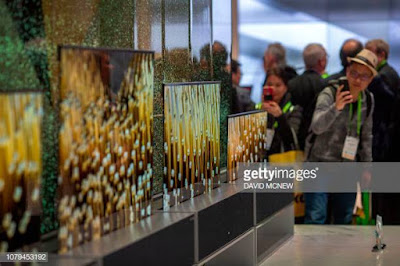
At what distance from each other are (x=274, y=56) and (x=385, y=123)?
3.49ft

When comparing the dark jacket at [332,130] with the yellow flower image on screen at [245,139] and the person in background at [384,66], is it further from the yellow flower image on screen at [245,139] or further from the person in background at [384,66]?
the yellow flower image on screen at [245,139]

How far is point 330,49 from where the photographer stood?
26.2 ft

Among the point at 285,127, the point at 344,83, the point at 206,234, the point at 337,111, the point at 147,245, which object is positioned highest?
the point at 344,83

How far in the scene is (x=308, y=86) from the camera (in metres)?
7.73

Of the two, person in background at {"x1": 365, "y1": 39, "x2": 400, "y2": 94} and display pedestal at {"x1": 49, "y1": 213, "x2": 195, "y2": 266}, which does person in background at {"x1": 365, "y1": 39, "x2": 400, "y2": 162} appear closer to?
person in background at {"x1": 365, "y1": 39, "x2": 400, "y2": 94}

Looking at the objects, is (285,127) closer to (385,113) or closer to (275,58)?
(275,58)

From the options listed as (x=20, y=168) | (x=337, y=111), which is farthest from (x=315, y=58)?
(x=20, y=168)

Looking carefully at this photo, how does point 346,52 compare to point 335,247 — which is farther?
point 346,52

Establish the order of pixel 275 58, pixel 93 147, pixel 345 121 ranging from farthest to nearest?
1. pixel 275 58
2. pixel 345 121
3. pixel 93 147

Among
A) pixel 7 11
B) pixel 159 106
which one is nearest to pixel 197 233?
pixel 159 106

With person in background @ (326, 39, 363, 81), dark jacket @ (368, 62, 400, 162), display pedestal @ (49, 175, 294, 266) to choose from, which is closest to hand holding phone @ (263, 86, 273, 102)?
person in background @ (326, 39, 363, 81)

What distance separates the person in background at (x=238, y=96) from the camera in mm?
7559

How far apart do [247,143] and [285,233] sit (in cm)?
94

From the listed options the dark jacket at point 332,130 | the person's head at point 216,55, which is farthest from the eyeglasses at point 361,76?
the person's head at point 216,55
